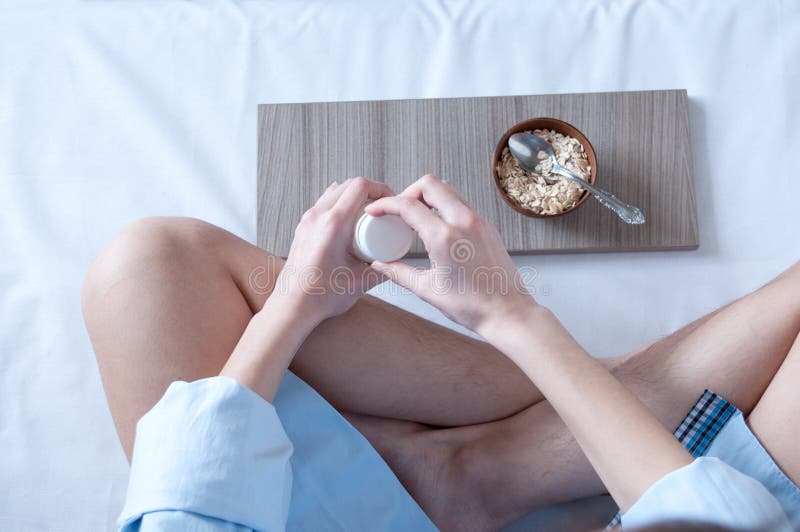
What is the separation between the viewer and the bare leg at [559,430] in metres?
0.69

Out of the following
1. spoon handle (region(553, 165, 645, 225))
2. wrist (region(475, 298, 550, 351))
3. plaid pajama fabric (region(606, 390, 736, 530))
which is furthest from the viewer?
spoon handle (region(553, 165, 645, 225))

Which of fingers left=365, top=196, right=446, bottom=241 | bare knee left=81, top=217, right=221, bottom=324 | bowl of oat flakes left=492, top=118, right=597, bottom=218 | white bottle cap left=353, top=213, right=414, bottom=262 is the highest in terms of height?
bowl of oat flakes left=492, top=118, right=597, bottom=218

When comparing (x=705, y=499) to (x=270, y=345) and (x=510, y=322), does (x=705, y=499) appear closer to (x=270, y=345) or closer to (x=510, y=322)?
(x=510, y=322)

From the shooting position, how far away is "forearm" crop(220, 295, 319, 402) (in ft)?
1.93

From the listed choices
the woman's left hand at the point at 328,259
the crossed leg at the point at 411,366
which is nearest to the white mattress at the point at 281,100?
the crossed leg at the point at 411,366

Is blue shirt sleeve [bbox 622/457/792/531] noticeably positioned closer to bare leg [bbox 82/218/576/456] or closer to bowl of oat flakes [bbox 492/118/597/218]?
bare leg [bbox 82/218/576/456]

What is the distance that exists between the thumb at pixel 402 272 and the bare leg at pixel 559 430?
0.22 meters

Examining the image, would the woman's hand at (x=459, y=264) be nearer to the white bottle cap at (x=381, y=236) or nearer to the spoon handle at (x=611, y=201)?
the white bottle cap at (x=381, y=236)

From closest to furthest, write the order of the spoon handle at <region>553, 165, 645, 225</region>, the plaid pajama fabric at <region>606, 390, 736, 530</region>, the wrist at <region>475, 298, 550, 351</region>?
1. the wrist at <region>475, 298, 550, 351</region>
2. the plaid pajama fabric at <region>606, 390, 736, 530</region>
3. the spoon handle at <region>553, 165, 645, 225</region>

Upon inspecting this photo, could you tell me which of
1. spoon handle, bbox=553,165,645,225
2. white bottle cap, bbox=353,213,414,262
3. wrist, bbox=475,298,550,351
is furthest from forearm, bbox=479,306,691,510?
spoon handle, bbox=553,165,645,225

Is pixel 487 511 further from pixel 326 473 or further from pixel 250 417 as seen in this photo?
pixel 250 417

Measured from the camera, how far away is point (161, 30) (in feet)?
3.24

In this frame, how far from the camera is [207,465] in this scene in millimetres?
505

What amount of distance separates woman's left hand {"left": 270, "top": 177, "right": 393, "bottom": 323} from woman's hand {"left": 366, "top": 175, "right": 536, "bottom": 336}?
0.11 feet
